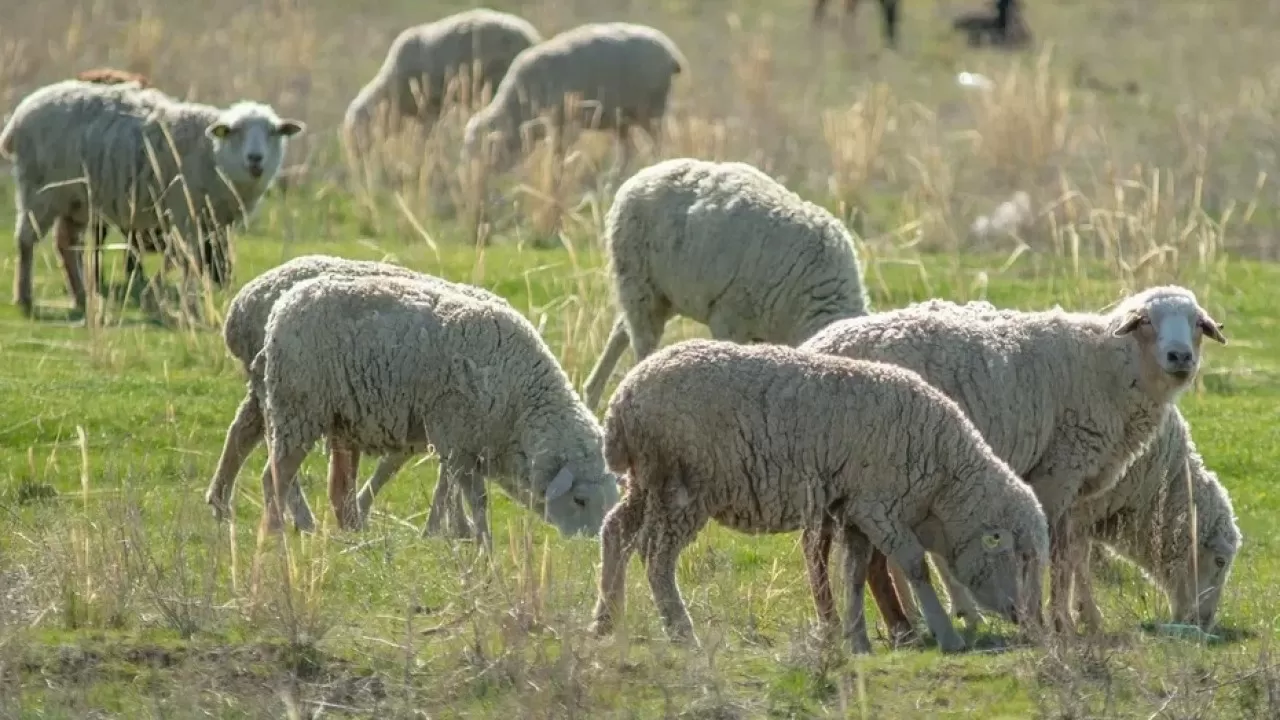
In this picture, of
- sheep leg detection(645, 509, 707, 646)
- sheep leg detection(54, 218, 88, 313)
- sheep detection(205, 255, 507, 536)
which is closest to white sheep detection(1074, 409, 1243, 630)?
sheep leg detection(645, 509, 707, 646)

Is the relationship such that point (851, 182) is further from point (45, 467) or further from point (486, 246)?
point (45, 467)

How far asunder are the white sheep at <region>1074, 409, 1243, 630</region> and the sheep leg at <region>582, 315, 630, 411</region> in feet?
11.9

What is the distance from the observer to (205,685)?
681 centimetres

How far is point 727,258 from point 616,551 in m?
3.83

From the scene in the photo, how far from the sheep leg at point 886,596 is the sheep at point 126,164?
746 cm

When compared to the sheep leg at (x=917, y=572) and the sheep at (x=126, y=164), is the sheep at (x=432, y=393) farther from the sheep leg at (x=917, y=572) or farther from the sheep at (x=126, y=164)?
the sheep at (x=126, y=164)

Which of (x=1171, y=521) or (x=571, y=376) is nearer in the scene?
(x=1171, y=521)

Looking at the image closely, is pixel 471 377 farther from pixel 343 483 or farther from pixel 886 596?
pixel 886 596

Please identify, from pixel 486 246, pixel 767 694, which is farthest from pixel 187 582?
pixel 486 246

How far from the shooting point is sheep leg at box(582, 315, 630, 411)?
1228 centimetres

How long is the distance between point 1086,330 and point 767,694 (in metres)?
2.66

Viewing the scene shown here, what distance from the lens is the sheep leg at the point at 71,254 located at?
48.2 feet

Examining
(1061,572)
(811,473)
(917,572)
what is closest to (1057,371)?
(1061,572)

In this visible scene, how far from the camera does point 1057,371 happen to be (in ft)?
28.7
